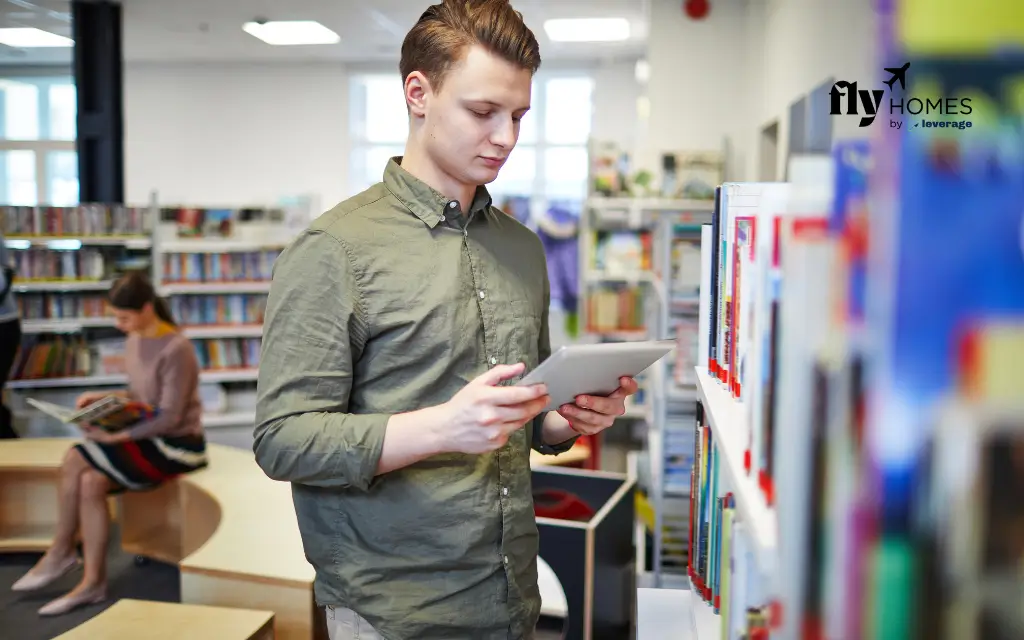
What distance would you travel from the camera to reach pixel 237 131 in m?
11.3

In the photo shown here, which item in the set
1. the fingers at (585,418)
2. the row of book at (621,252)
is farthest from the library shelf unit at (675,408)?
the fingers at (585,418)

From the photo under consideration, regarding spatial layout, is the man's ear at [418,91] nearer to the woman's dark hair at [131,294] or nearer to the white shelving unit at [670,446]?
the white shelving unit at [670,446]

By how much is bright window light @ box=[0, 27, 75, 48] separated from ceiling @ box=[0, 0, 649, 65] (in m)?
0.10

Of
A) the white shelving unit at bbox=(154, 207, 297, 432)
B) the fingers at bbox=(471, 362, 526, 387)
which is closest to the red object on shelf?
the white shelving unit at bbox=(154, 207, 297, 432)

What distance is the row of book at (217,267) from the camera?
677 cm

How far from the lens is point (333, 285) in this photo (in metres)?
1.25

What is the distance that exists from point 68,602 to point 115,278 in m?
3.39

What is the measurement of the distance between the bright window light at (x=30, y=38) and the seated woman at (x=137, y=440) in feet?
16.1

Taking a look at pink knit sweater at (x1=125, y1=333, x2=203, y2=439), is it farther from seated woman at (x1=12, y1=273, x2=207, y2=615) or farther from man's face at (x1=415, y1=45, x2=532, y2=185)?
man's face at (x1=415, y1=45, x2=532, y2=185)

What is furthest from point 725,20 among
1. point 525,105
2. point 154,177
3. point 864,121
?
point 154,177

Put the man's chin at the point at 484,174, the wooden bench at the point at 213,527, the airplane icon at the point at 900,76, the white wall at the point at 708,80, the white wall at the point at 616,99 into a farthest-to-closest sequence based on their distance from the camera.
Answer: the white wall at the point at 616,99, the white wall at the point at 708,80, the wooden bench at the point at 213,527, the man's chin at the point at 484,174, the airplane icon at the point at 900,76

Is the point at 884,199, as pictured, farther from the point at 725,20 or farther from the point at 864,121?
the point at 725,20

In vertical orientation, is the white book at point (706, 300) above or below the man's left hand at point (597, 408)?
above

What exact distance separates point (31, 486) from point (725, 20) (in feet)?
17.3
